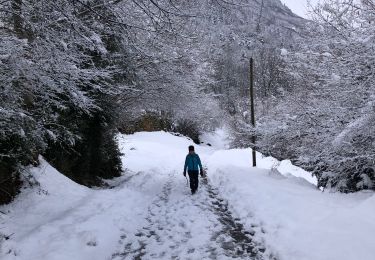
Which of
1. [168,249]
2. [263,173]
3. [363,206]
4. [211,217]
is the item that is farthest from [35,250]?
[263,173]

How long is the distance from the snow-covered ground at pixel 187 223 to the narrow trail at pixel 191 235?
0.7 inches

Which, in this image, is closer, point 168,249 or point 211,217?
point 168,249

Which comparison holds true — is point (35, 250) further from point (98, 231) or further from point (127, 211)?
point (127, 211)

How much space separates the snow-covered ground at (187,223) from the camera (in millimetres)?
7227

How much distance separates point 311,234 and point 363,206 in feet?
5.73

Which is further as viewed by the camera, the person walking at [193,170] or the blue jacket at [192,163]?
the blue jacket at [192,163]

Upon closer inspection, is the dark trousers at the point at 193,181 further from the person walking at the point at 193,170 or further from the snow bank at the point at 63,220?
the snow bank at the point at 63,220

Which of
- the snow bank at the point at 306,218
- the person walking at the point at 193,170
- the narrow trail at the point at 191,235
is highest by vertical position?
the person walking at the point at 193,170

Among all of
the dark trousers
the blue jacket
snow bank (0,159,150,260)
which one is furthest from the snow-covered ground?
the blue jacket

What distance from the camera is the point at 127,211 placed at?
34.8 ft

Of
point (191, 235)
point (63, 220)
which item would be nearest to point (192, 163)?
point (191, 235)

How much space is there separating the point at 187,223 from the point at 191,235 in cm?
103

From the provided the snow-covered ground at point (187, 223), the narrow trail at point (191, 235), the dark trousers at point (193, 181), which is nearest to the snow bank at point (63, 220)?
the snow-covered ground at point (187, 223)

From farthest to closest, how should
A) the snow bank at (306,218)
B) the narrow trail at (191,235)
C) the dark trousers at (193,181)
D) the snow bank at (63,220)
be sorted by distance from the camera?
1. the dark trousers at (193,181)
2. the narrow trail at (191,235)
3. the snow bank at (63,220)
4. the snow bank at (306,218)
